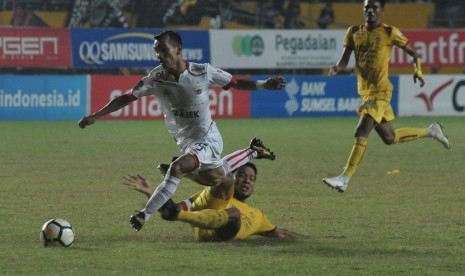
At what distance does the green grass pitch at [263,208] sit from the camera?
756 centimetres

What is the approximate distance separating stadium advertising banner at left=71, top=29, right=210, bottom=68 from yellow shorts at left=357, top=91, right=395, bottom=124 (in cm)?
1385

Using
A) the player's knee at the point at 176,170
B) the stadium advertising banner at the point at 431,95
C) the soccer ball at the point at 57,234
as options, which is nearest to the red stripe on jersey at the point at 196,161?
the player's knee at the point at 176,170

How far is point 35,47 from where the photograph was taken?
24828 mm

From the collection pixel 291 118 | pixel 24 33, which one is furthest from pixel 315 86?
pixel 24 33

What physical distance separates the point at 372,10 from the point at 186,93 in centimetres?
393

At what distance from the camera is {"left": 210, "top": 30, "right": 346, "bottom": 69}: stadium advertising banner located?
26.6 m

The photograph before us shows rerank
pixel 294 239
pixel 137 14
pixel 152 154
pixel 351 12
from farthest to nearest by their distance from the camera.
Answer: pixel 351 12, pixel 137 14, pixel 152 154, pixel 294 239

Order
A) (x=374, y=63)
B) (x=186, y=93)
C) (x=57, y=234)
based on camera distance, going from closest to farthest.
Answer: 1. (x=57, y=234)
2. (x=186, y=93)
3. (x=374, y=63)

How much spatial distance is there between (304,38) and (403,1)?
3308mm

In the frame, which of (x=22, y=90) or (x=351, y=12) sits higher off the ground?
(x=351, y=12)

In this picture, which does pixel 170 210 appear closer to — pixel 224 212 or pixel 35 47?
pixel 224 212

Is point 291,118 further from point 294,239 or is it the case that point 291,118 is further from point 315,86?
point 294,239

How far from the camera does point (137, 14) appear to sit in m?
26.3

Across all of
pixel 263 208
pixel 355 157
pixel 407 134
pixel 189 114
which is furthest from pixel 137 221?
pixel 407 134
